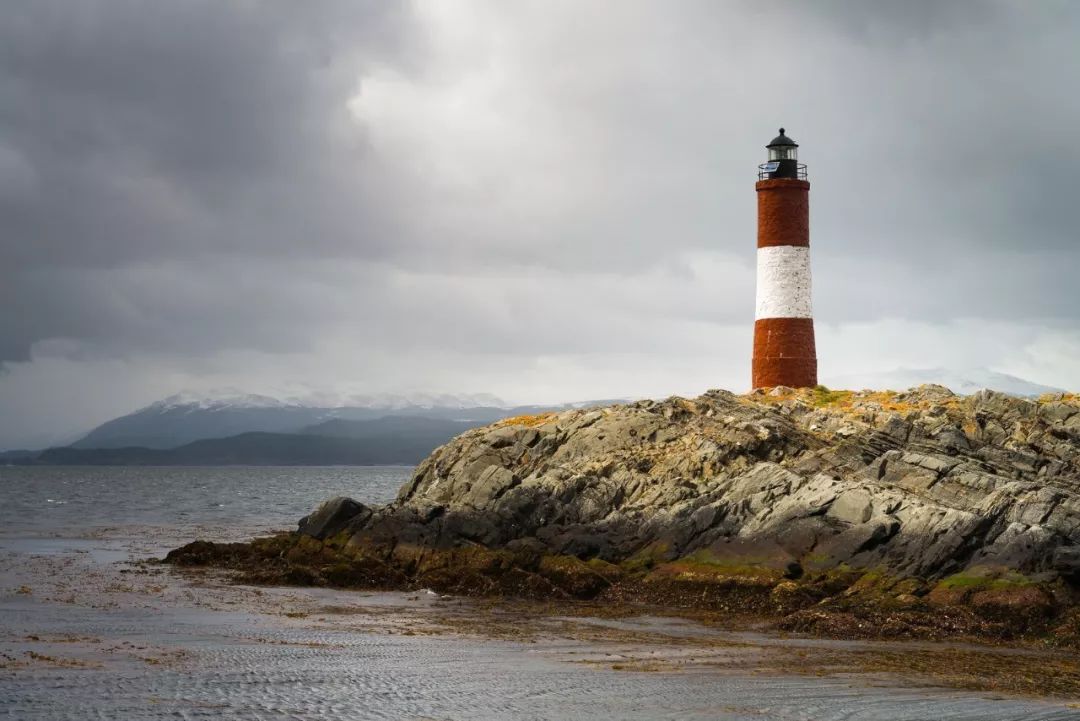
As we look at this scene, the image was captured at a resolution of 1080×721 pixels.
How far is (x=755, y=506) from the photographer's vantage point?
114 feet

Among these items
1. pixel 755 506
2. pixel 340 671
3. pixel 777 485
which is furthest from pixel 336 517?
pixel 340 671

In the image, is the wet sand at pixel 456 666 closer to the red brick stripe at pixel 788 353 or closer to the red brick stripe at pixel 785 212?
the red brick stripe at pixel 788 353

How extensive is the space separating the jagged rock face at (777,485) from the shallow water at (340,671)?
531 cm

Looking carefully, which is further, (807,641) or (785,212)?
(785,212)

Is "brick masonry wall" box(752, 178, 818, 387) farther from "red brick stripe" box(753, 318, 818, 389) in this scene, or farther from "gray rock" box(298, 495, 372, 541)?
"gray rock" box(298, 495, 372, 541)

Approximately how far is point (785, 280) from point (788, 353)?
3.22 metres

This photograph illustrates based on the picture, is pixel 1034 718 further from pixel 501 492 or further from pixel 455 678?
pixel 501 492

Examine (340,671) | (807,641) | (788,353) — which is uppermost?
(788,353)

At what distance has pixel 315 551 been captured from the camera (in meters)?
42.1

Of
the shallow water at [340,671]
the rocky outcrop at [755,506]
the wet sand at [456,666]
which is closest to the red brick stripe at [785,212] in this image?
the rocky outcrop at [755,506]

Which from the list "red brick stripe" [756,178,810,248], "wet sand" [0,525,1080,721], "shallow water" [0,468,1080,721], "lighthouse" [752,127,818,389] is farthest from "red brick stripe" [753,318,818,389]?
"shallow water" [0,468,1080,721]

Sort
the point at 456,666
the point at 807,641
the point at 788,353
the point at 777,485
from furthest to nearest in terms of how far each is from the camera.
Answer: the point at 788,353 < the point at 777,485 < the point at 807,641 < the point at 456,666

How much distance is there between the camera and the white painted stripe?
169ft

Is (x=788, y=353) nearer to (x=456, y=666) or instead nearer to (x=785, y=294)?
(x=785, y=294)
